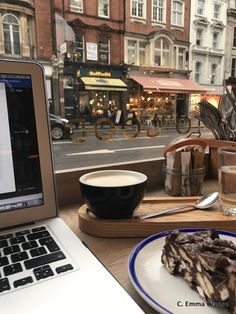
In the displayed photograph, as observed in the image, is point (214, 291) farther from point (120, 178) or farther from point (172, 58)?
point (172, 58)

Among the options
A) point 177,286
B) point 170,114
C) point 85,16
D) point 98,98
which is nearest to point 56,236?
point 177,286

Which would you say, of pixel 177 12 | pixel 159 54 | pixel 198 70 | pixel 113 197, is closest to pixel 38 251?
pixel 113 197

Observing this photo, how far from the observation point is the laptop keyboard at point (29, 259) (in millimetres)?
297

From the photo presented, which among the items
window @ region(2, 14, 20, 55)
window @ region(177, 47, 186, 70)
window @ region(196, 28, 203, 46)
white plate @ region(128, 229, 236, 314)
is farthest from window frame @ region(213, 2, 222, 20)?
white plate @ region(128, 229, 236, 314)

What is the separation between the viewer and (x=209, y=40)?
1.56m

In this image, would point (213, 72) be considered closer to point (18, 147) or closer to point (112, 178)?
point (112, 178)

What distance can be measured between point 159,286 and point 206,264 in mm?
66

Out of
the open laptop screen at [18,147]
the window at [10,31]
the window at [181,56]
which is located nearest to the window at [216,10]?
the window at [181,56]

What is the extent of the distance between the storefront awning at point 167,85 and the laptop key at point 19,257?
1409 millimetres

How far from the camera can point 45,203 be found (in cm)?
46

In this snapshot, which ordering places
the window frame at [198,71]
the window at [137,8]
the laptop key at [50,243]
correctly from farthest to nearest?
the window frame at [198,71] < the window at [137,8] < the laptop key at [50,243]

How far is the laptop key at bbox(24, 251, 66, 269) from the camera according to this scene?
321 mm

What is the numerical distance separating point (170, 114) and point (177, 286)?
1.29 m

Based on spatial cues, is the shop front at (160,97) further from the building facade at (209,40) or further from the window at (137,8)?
the window at (137,8)
